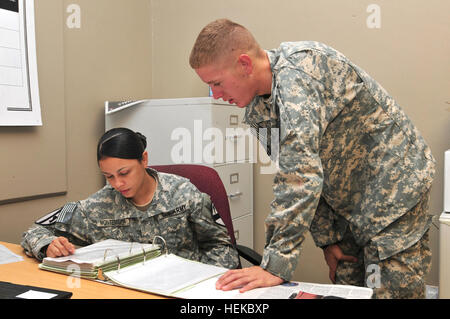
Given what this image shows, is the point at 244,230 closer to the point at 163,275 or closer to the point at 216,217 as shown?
the point at 216,217

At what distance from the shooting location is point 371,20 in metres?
2.09

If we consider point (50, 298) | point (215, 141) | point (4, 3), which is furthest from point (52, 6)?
point (50, 298)

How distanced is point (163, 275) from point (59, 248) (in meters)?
0.34

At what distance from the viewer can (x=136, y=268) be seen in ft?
3.51

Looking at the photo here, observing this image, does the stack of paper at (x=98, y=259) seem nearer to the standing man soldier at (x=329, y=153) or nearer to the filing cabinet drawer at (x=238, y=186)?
the standing man soldier at (x=329, y=153)

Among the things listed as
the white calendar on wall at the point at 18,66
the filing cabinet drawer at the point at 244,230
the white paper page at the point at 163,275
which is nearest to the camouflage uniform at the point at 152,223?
the white paper page at the point at 163,275

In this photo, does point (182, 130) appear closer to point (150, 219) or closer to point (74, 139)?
point (74, 139)

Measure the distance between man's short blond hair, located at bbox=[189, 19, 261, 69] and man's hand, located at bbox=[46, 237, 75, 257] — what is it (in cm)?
60

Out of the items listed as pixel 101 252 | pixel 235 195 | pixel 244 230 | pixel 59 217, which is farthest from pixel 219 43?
pixel 244 230

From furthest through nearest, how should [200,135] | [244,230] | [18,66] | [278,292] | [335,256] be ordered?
[244,230] → [200,135] → [18,66] → [335,256] → [278,292]

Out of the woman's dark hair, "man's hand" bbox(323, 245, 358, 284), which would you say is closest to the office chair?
the woman's dark hair

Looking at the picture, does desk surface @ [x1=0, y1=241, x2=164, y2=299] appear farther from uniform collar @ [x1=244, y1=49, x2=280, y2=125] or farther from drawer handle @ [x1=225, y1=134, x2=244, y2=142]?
drawer handle @ [x1=225, y1=134, x2=244, y2=142]

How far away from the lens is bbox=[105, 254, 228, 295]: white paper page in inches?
36.7

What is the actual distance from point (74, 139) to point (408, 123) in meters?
1.55
